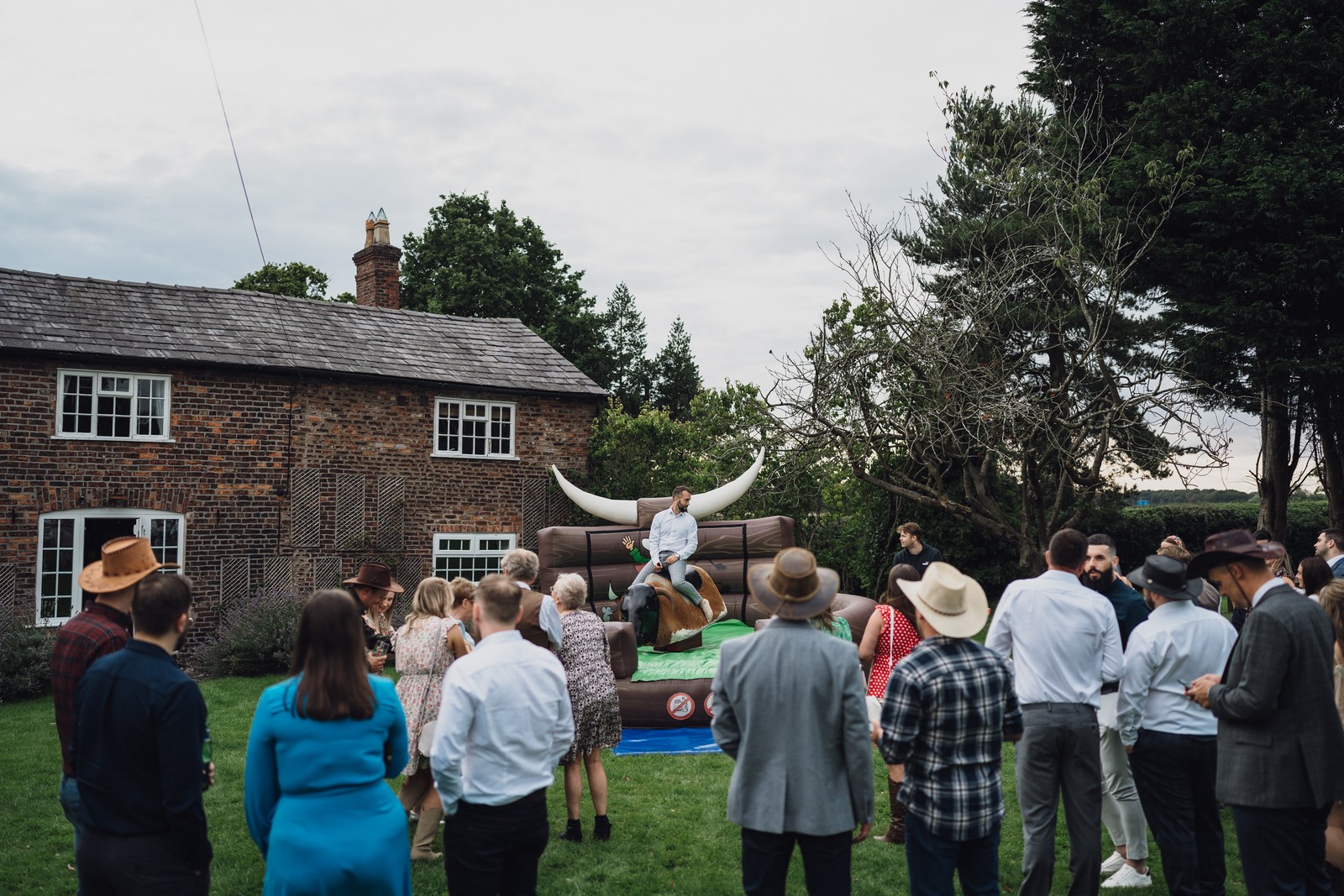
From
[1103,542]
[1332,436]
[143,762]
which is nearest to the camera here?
[143,762]

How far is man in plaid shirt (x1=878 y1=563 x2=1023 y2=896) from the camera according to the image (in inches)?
158

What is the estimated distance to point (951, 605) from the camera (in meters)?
4.10

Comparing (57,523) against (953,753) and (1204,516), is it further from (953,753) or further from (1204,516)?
(1204,516)

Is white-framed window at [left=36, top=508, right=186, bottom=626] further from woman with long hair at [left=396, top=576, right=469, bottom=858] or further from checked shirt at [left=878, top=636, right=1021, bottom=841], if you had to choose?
checked shirt at [left=878, top=636, right=1021, bottom=841]

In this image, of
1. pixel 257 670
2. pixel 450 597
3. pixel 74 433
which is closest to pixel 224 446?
pixel 74 433

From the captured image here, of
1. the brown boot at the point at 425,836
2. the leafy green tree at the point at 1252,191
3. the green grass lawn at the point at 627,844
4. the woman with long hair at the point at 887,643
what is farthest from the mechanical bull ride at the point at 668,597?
the leafy green tree at the point at 1252,191

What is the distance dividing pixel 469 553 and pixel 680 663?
802cm

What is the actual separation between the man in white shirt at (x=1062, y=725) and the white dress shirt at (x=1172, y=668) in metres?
0.22

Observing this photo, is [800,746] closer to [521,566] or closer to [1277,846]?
[1277,846]

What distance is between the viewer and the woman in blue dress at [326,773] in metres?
3.38

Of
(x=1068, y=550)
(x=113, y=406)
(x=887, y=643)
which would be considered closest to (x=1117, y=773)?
(x=887, y=643)

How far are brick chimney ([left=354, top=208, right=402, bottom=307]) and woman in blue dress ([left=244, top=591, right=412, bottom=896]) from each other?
19.7 m

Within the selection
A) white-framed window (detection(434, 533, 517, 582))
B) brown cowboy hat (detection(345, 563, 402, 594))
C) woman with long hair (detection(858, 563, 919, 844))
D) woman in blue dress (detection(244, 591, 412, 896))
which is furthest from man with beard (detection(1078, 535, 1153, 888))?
white-framed window (detection(434, 533, 517, 582))

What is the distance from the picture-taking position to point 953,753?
4023 mm
